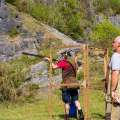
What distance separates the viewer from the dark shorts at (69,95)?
553 inches

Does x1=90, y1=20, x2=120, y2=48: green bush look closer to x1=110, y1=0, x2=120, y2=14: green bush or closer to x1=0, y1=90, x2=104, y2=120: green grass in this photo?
x1=110, y1=0, x2=120, y2=14: green bush

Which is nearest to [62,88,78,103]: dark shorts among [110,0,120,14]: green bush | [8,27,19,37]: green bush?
[8,27,19,37]: green bush

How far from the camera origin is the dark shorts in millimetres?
14045

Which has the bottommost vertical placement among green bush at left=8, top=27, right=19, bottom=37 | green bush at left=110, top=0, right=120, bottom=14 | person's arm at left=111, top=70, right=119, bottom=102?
green bush at left=8, top=27, right=19, bottom=37

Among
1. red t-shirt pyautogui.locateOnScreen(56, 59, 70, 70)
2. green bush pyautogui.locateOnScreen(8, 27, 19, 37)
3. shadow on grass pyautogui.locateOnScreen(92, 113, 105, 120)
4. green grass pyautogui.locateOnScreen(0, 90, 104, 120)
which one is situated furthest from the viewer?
green bush pyautogui.locateOnScreen(8, 27, 19, 37)

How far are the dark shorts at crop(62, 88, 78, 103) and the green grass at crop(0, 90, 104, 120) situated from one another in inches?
28.7

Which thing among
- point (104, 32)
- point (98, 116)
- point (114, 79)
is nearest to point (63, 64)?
point (98, 116)

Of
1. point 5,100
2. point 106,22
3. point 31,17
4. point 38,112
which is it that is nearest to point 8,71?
point 5,100

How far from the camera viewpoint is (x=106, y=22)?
35875mm

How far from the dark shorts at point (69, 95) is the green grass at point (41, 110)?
0.73m

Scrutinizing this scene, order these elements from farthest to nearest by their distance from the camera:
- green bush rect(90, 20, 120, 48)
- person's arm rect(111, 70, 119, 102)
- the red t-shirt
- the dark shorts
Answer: green bush rect(90, 20, 120, 48), the dark shorts, the red t-shirt, person's arm rect(111, 70, 119, 102)

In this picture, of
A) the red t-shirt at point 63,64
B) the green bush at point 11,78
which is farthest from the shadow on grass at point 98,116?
the green bush at point 11,78

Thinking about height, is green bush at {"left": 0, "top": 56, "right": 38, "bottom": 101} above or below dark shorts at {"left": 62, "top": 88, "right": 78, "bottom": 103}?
below

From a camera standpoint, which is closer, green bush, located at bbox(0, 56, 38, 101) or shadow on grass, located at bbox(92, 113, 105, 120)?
shadow on grass, located at bbox(92, 113, 105, 120)
